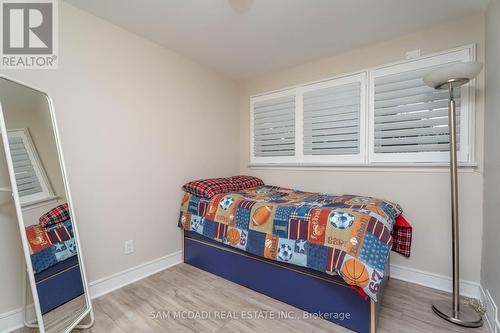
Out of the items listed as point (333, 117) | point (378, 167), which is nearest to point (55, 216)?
point (333, 117)

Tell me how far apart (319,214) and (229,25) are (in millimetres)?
1751

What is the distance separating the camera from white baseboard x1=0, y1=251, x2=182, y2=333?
4.78 ft

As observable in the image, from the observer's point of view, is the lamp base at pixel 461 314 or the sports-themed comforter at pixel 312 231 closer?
the sports-themed comforter at pixel 312 231

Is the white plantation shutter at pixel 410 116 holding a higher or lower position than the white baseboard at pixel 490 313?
higher

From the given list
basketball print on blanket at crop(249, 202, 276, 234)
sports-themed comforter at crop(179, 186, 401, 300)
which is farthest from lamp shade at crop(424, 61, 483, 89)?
basketball print on blanket at crop(249, 202, 276, 234)

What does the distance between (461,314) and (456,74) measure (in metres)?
1.67

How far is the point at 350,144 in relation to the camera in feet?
7.74

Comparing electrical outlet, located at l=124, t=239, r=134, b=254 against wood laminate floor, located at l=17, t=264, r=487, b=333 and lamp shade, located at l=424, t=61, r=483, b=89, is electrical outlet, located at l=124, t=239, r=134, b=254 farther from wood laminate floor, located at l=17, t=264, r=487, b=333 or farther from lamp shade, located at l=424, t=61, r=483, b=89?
lamp shade, located at l=424, t=61, r=483, b=89

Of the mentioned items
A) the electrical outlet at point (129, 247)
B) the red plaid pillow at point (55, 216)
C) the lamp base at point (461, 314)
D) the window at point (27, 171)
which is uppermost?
the window at point (27, 171)

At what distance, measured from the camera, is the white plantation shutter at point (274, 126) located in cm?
281

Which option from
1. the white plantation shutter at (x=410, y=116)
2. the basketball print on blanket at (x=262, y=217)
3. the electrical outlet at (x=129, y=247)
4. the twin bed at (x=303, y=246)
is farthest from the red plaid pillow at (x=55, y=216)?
the white plantation shutter at (x=410, y=116)

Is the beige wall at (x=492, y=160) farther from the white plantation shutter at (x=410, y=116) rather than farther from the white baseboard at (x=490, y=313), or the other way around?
the white plantation shutter at (x=410, y=116)

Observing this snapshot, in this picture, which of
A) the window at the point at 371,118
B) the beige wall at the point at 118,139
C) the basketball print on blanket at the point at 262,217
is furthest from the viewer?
the window at the point at 371,118

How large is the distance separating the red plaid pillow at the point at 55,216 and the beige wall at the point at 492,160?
2.86 m
